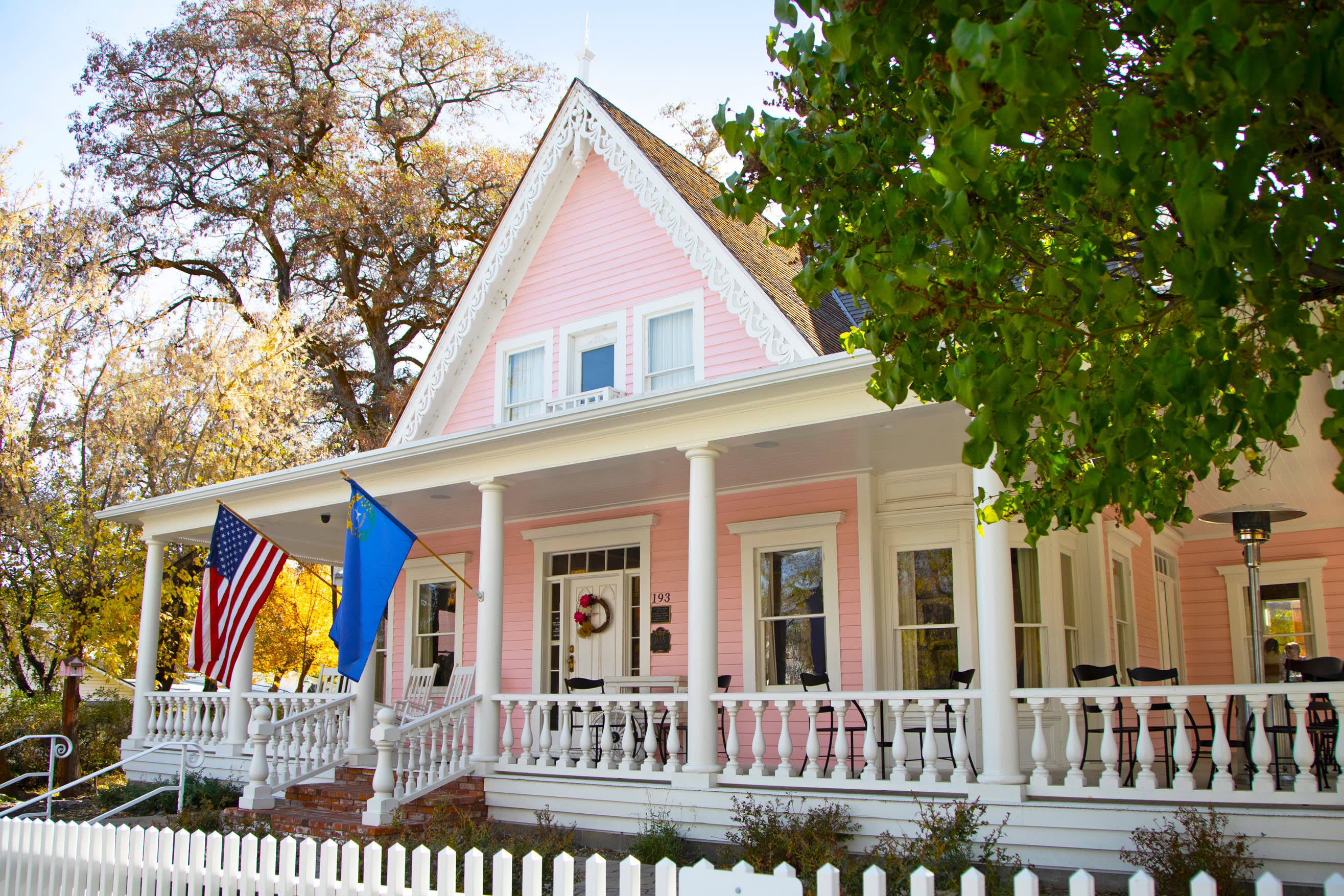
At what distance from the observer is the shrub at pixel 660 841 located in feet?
27.0

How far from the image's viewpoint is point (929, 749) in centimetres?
791

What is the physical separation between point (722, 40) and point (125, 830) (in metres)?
7.20

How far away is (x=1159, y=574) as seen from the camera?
45.3ft

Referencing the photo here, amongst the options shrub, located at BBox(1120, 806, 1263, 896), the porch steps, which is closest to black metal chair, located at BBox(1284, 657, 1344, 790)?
shrub, located at BBox(1120, 806, 1263, 896)

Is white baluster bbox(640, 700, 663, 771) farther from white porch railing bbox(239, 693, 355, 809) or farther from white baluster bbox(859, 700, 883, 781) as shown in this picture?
white porch railing bbox(239, 693, 355, 809)

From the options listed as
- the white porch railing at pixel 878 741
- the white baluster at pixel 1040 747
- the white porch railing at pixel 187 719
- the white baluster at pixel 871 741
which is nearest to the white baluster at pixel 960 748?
the white porch railing at pixel 878 741

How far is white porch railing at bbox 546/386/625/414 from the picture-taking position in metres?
12.8

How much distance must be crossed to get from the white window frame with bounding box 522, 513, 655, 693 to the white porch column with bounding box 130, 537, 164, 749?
496 cm

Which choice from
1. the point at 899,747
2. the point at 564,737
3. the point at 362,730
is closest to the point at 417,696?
the point at 362,730

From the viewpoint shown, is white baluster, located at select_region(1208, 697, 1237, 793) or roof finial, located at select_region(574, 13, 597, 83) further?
roof finial, located at select_region(574, 13, 597, 83)

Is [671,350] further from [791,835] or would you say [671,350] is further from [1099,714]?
[791,835]

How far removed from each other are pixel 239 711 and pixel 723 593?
6.33 m

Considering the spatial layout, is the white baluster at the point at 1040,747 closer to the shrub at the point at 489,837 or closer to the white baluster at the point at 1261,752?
the white baluster at the point at 1261,752

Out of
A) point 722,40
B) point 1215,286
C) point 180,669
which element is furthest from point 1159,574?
point 180,669
